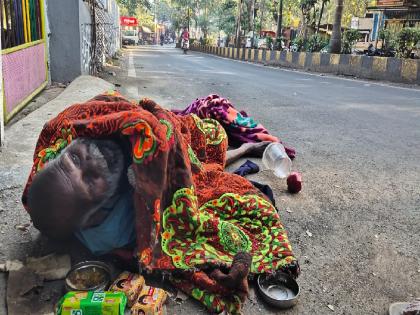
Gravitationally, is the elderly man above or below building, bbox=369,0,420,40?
below

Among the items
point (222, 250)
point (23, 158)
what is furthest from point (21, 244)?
point (23, 158)

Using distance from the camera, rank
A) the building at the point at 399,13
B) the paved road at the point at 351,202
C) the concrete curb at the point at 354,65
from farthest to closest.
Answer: the building at the point at 399,13 < the concrete curb at the point at 354,65 < the paved road at the point at 351,202

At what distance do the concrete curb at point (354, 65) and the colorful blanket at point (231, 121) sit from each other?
9.90 m

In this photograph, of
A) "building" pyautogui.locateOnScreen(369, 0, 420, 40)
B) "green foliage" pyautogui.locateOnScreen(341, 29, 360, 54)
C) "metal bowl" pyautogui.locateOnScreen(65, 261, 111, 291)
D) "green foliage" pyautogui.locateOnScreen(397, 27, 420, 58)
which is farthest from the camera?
"building" pyautogui.locateOnScreen(369, 0, 420, 40)

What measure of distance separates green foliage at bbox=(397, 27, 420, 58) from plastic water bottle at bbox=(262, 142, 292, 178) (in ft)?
40.1

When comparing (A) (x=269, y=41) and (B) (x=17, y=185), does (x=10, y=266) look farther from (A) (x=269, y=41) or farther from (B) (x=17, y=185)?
(A) (x=269, y=41)

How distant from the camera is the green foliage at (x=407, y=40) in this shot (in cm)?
1409

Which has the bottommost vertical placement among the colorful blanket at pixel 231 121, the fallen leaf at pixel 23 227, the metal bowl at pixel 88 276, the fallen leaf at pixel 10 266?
the fallen leaf at pixel 10 266

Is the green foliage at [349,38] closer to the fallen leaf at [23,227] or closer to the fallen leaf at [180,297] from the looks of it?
the fallen leaf at [23,227]

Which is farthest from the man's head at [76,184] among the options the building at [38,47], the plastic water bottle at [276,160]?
the plastic water bottle at [276,160]

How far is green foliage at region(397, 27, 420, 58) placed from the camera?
555 inches

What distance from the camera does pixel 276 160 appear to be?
402cm

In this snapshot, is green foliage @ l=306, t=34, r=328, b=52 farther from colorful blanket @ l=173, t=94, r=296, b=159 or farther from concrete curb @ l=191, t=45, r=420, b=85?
colorful blanket @ l=173, t=94, r=296, b=159

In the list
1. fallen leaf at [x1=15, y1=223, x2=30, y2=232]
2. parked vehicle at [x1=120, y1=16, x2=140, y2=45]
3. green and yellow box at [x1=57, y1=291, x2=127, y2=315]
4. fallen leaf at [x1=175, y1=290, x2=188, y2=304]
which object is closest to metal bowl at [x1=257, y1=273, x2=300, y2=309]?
fallen leaf at [x1=175, y1=290, x2=188, y2=304]
